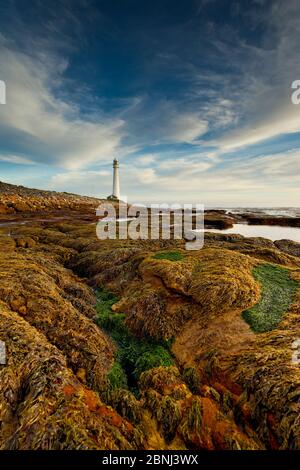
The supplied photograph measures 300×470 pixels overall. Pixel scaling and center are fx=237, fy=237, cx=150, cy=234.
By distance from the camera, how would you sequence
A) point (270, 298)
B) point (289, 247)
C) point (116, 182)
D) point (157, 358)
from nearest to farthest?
point (157, 358) → point (270, 298) → point (289, 247) → point (116, 182)

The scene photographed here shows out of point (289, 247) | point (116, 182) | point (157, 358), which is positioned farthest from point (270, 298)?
point (116, 182)

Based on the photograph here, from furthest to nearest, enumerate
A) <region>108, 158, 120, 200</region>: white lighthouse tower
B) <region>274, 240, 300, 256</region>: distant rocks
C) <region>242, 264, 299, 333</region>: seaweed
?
<region>108, 158, 120, 200</region>: white lighthouse tower < <region>274, 240, 300, 256</region>: distant rocks < <region>242, 264, 299, 333</region>: seaweed

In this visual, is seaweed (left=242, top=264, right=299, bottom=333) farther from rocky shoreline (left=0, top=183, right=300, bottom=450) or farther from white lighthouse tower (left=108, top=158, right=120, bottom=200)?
white lighthouse tower (left=108, top=158, right=120, bottom=200)

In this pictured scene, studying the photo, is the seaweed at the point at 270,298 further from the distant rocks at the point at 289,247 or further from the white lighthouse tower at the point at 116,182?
the white lighthouse tower at the point at 116,182

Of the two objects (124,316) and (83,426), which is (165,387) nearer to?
(83,426)

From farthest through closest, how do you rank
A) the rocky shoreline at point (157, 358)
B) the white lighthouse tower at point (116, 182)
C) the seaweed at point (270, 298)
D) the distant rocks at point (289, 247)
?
the white lighthouse tower at point (116, 182), the distant rocks at point (289, 247), the seaweed at point (270, 298), the rocky shoreline at point (157, 358)

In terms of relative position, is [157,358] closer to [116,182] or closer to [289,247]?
[289,247]

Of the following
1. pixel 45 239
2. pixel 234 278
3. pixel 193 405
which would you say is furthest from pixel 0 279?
pixel 45 239

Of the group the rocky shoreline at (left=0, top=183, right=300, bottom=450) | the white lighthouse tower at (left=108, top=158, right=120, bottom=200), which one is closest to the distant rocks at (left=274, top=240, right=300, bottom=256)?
the rocky shoreline at (left=0, top=183, right=300, bottom=450)

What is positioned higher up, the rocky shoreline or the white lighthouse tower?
the white lighthouse tower

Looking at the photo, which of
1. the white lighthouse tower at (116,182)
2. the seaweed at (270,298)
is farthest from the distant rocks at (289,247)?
the white lighthouse tower at (116,182)

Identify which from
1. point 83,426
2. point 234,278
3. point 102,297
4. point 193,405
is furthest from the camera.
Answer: point 102,297

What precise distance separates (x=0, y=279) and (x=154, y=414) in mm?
5320
